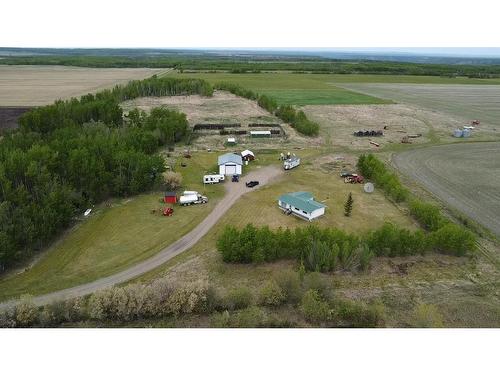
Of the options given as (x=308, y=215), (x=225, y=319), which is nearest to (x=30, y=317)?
(x=225, y=319)

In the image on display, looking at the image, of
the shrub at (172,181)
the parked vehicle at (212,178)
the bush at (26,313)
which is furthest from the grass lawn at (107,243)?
the bush at (26,313)

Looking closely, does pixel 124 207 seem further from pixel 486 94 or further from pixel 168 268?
pixel 486 94

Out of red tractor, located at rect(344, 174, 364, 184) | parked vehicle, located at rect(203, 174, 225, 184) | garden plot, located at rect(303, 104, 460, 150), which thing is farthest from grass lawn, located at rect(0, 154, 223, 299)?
garden plot, located at rect(303, 104, 460, 150)

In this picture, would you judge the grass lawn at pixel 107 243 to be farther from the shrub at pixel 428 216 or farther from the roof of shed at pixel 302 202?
the shrub at pixel 428 216

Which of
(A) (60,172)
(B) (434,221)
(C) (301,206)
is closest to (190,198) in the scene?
(C) (301,206)

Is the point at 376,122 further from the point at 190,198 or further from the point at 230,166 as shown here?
the point at 190,198
